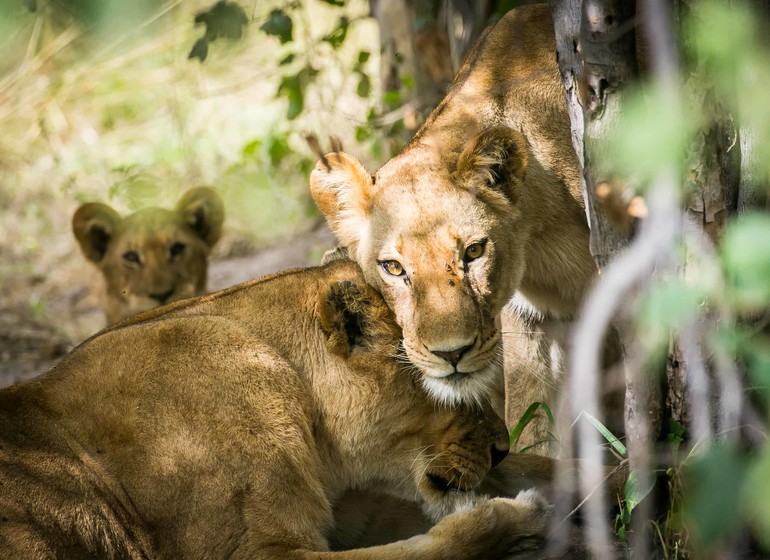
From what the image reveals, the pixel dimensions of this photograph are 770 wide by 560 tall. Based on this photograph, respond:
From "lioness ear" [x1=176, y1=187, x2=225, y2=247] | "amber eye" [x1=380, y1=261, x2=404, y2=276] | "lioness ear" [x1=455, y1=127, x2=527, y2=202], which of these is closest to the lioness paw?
"amber eye" [x1=380, y1=261, x2=404, y2=276]

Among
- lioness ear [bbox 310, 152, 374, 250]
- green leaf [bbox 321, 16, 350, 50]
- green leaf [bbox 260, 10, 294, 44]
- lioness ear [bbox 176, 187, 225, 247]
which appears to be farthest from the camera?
lioness ear [bbox 176, 187, 225, 247]

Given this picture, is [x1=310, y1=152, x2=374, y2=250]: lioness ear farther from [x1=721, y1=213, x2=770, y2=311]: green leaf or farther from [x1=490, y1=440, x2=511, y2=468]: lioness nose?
[x1=721, y1=213, x2=770, y2=311]: green leaf

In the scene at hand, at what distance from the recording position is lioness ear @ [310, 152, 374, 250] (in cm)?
352

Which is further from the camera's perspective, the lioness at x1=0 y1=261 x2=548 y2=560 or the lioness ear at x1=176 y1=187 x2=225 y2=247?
the lioness ear at x1=176 y1=187 x2=225 y2=247

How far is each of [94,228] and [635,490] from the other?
406cm

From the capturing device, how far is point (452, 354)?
9.66 feet

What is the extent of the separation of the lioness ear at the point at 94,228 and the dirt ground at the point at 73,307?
0.33 m

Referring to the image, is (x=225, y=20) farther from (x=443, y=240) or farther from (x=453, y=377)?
(x=453, y=377)

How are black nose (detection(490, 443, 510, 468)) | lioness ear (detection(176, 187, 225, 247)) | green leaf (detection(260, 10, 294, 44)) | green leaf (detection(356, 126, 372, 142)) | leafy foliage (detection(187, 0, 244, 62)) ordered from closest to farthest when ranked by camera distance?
black nose (detection(490, 443, 510, 468))
leafy foliage (detection(187, 0, 244, 62))
green leaf (detection(260, 10, 294, 44))
green leaf (detection(356, 126, 372, 142))
lioness ear (detection(176, 187, 225, 247))

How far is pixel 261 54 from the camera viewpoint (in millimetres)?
8727

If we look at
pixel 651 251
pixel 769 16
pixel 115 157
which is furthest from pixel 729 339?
pixel 115 157

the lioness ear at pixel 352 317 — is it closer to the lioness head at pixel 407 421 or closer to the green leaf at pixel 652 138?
the lioness head at pixel 407 421

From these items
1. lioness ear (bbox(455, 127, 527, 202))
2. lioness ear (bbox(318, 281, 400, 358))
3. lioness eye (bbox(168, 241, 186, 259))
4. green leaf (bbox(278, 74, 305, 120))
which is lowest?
lioness ear (bbox(318, 281, 400, 358))

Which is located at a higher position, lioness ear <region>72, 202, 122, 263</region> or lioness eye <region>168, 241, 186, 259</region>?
lioness ear <region>72, 202, 122, 263</region>
